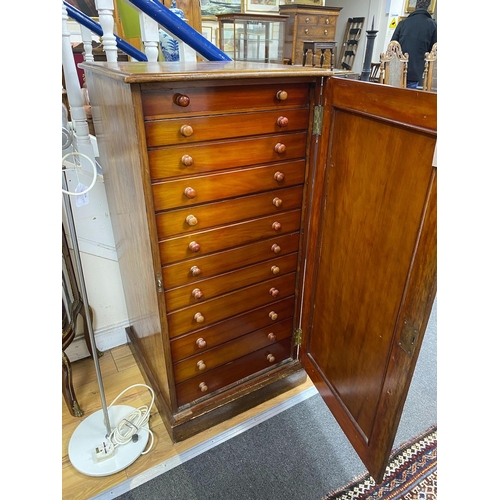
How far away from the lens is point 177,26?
1.36m

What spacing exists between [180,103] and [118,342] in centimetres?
142

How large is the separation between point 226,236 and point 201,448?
0.88 m

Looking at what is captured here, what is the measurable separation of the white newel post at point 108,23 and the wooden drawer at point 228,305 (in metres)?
0.99

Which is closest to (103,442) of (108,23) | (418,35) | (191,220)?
(191,220)

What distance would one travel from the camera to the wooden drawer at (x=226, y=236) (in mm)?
1146

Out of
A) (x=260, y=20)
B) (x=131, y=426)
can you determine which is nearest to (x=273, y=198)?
(x=131, y=426)

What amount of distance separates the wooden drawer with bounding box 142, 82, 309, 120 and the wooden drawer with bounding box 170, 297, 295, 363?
2.46 ft

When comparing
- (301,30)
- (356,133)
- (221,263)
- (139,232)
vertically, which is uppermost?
(301,30)

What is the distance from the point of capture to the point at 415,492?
4.39ft

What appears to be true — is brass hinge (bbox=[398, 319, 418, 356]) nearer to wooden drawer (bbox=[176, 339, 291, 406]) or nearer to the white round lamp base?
wooden drawer (bbox=[176, 339, 291, 406])

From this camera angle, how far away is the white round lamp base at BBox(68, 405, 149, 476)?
1.38 metres

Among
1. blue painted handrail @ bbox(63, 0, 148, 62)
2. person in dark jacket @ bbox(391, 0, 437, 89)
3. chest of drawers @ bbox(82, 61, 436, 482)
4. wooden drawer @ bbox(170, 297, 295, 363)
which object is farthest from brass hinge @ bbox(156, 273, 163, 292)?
person in dark jacket @ bbox(391, 0, 437, 89)

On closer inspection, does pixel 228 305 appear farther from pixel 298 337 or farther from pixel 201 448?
pixel 201 448
